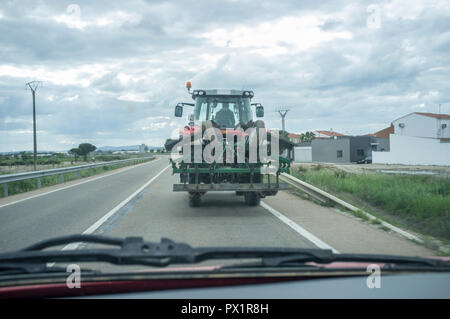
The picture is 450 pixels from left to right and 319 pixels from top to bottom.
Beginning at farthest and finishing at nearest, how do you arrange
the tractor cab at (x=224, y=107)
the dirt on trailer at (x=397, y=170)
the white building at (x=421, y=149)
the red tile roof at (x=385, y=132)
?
the red tile roof at (x=385, y=132) → the white building at (x=421, y=149) → the dirt on trailer at (x=397, y=170) → the tractor cab at (x=224, y=107)

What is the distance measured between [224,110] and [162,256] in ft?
33.2

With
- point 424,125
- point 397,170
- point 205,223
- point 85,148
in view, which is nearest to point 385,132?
point 424,125

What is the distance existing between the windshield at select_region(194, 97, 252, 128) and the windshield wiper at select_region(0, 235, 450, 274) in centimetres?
945

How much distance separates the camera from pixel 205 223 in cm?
916

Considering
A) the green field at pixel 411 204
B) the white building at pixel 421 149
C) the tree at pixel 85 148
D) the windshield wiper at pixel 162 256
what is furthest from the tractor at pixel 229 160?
the tree at pixel 85 148

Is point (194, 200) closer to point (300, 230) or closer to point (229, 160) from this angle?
point (229, 160)

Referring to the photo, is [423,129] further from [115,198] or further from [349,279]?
[349,279]

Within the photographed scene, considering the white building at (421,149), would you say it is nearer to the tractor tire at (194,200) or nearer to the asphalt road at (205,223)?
the asphalt road at (205,223)

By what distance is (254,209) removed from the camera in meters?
11.4

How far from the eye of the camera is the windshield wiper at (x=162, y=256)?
2842 mm

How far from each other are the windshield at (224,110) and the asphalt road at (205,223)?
2320mm
